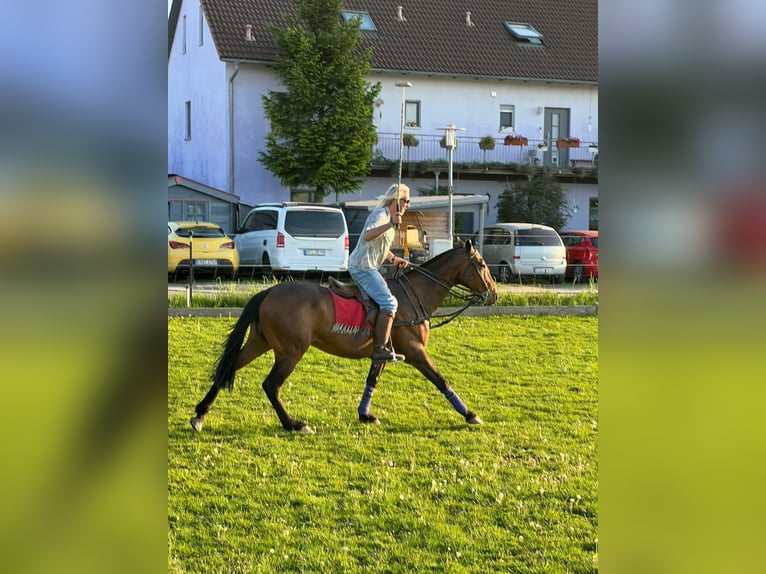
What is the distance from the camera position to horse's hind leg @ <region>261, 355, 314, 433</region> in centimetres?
770

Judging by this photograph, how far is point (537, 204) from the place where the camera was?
31.3 meters

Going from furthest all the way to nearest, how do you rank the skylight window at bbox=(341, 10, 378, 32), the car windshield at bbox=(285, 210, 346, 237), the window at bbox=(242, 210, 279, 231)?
the skylight window at bbox=(341, 10, 378, 32) → the window at bbox=(242, 210, 279, 231) → the car windshield at bbox=(285, 210, 346, 237)

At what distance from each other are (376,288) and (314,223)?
1382cm

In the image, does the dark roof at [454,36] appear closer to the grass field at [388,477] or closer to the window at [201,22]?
the window at [201,22]

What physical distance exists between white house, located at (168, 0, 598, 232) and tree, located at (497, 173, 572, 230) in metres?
1.03

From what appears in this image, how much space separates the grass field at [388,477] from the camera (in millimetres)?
4637

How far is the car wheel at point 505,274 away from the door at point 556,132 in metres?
12.2

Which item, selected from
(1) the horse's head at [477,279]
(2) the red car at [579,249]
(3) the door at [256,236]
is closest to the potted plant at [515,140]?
(2) the red car at [579,249]

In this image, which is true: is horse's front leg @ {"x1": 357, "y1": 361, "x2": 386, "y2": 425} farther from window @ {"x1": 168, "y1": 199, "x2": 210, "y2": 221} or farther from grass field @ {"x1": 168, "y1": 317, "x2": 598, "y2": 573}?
window @ {"x1": 168, "y1": 199, "x2": 210, "y2": 221}

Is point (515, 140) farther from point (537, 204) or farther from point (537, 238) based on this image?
point (537, 238)

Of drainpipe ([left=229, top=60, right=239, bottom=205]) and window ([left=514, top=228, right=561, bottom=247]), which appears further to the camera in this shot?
drainpipe ([left=229, top=60, right=239, bottom=205])

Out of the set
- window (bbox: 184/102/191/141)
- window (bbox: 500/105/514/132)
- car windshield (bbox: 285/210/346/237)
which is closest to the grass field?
car windshield (bbox: 285/210/346/237)
